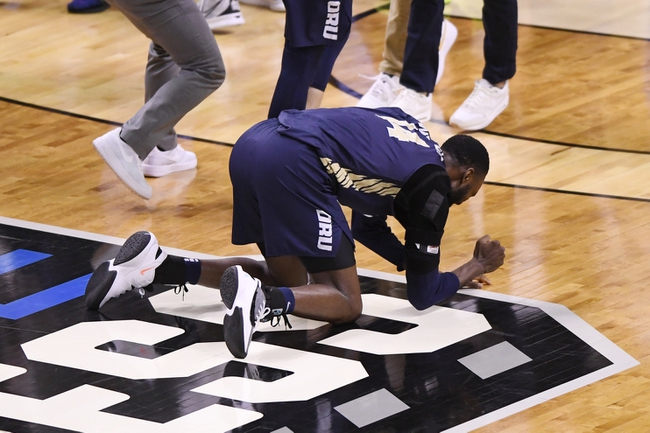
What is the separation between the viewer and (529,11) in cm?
777

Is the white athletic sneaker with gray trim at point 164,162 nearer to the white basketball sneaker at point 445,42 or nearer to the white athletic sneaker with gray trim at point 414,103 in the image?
the white athletic sneaker with gray trim at point 414,103

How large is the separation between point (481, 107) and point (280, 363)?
2.58 m

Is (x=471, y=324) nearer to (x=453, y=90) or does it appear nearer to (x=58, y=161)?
(x=58, y=161)

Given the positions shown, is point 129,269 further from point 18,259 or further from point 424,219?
point 424,219

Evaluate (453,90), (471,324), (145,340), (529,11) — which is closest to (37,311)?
(145,340)

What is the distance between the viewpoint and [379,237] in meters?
3.87

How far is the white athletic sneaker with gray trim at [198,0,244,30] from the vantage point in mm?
7148

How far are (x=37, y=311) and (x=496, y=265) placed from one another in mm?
1512

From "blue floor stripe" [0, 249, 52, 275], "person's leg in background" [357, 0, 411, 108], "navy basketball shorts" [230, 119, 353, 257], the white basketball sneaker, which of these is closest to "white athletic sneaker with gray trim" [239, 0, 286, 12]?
the white basketball sneaker

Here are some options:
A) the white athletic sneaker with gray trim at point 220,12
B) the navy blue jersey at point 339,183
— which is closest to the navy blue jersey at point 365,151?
the navy blue jersey at point 339,183

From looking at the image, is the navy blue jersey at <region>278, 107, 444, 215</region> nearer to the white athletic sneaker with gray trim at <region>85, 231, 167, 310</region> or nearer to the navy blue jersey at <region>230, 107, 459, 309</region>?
the navy blue jersey at <region>230, 107, 459, 309</region>

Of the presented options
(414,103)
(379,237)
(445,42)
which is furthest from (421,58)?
(379,237)

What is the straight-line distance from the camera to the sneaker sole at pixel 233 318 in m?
3.29

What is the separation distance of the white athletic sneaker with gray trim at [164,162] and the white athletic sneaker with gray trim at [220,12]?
2.27m
